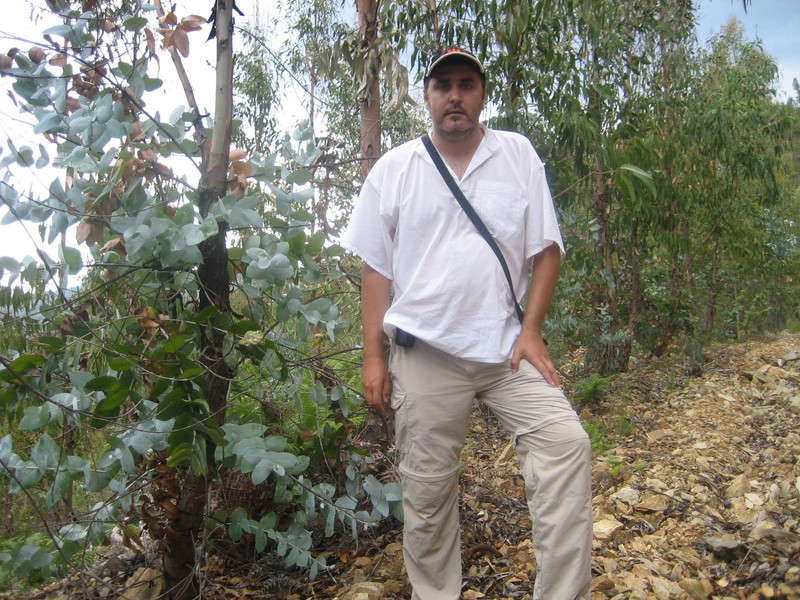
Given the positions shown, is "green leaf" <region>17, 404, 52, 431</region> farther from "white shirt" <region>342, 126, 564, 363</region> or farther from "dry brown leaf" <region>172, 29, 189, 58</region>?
"dry brown leaf" <region>172, 29, 189, 58</region>

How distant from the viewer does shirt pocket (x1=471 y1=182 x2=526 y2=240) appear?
2354mm

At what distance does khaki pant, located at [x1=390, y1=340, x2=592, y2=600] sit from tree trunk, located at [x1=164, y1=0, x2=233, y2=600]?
2.03 feet

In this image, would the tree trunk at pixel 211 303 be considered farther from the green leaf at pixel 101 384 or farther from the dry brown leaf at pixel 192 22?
the green leaf at pixel 101 384

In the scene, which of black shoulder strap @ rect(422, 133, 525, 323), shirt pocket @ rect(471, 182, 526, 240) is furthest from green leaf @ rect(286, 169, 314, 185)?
shirt pocket @ rect(471, 182, 526, 240)

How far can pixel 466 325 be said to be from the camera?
2.30m

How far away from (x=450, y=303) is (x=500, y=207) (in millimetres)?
362

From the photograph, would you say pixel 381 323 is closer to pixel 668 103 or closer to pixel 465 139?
pixel 465 139

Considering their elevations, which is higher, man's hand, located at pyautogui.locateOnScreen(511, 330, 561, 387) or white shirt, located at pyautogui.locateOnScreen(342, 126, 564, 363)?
white shirt, located at pyautogui.locateOnScreen(342, 126, 564, 363)

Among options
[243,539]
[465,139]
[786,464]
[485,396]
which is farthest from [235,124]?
→ [786,464]

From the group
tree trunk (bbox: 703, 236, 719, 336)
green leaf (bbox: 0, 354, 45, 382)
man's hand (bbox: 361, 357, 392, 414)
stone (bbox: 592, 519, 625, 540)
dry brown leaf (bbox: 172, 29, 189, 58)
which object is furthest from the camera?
tree trunk (bbox: 703, 236, 719, 336)

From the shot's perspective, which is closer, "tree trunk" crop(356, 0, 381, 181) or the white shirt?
the white shirt

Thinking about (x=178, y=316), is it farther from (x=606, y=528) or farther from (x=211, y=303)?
(x=606, y=528)

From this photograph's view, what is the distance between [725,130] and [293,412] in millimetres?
4645

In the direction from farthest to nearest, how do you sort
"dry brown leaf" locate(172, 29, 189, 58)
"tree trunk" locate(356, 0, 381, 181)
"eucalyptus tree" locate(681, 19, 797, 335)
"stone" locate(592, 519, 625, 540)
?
"eucalyptus tree" locate(681, 19, 797, 335) < "tree trunk" locate(356, 0, 381, 181) < "stone" locate(592, 519, 625, 540) < "dry brown leaf" locate(172, 29, 189, 58)
